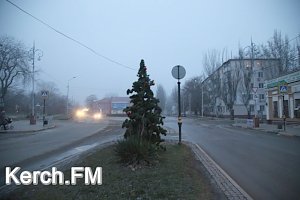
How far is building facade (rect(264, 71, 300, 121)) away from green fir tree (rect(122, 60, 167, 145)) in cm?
2066

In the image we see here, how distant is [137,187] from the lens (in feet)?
19.0

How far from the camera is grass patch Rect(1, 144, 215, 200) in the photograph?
210 inches

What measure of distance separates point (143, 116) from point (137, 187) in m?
3.60

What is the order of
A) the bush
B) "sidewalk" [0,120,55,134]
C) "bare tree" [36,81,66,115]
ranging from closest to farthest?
the bush
"sidewalk" [0,120,55,134]
"bare tree" [36,81,66,115]

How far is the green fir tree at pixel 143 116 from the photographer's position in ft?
30.0

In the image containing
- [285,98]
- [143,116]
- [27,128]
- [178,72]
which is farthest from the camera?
[285,98]

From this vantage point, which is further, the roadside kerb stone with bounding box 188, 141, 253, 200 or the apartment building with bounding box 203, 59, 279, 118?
the apartment building with bounding box 203, 59, 279, 118

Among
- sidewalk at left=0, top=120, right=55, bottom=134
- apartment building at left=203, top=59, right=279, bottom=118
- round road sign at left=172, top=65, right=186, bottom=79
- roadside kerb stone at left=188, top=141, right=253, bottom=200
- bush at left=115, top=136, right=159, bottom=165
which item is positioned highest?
apartment building at left=203, top=59, right=279, bottom=118

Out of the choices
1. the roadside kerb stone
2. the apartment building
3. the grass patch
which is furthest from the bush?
the apartment building

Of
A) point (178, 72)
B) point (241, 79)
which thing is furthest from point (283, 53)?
point (178, 72)

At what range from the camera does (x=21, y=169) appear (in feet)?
28.1

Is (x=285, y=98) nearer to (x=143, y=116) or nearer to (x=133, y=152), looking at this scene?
(x=143, y=116)

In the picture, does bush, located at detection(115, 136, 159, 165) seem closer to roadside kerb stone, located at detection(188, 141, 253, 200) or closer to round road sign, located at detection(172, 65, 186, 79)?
roadside kerb stone, located at detection(188, 141, 253, 200)

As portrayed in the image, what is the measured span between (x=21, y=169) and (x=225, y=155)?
7.91 meters
